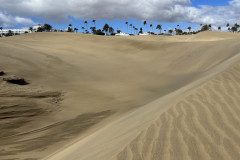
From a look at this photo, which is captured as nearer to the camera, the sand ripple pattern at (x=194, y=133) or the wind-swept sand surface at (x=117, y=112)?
the sand ripple pattern at (x=194, y=133)

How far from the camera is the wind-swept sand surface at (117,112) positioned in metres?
2.47

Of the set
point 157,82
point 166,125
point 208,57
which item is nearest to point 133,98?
point 157,82

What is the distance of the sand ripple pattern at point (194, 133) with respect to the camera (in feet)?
7.25

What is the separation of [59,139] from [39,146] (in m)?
0.44

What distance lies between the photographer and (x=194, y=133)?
104 inches

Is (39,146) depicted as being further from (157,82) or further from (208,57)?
(208,57)

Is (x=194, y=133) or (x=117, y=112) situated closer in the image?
A: (x=194, y=133)

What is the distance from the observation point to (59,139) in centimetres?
479

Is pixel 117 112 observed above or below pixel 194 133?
A: below

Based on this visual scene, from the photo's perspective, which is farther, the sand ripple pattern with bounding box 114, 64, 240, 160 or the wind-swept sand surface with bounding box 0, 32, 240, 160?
the wind-swept sand surface with bounding box 0, 32, 240, 160

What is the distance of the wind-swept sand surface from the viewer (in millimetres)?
2475

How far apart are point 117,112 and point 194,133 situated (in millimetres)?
3587

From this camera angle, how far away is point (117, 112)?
6078mm

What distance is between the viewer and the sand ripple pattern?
2.21 m
